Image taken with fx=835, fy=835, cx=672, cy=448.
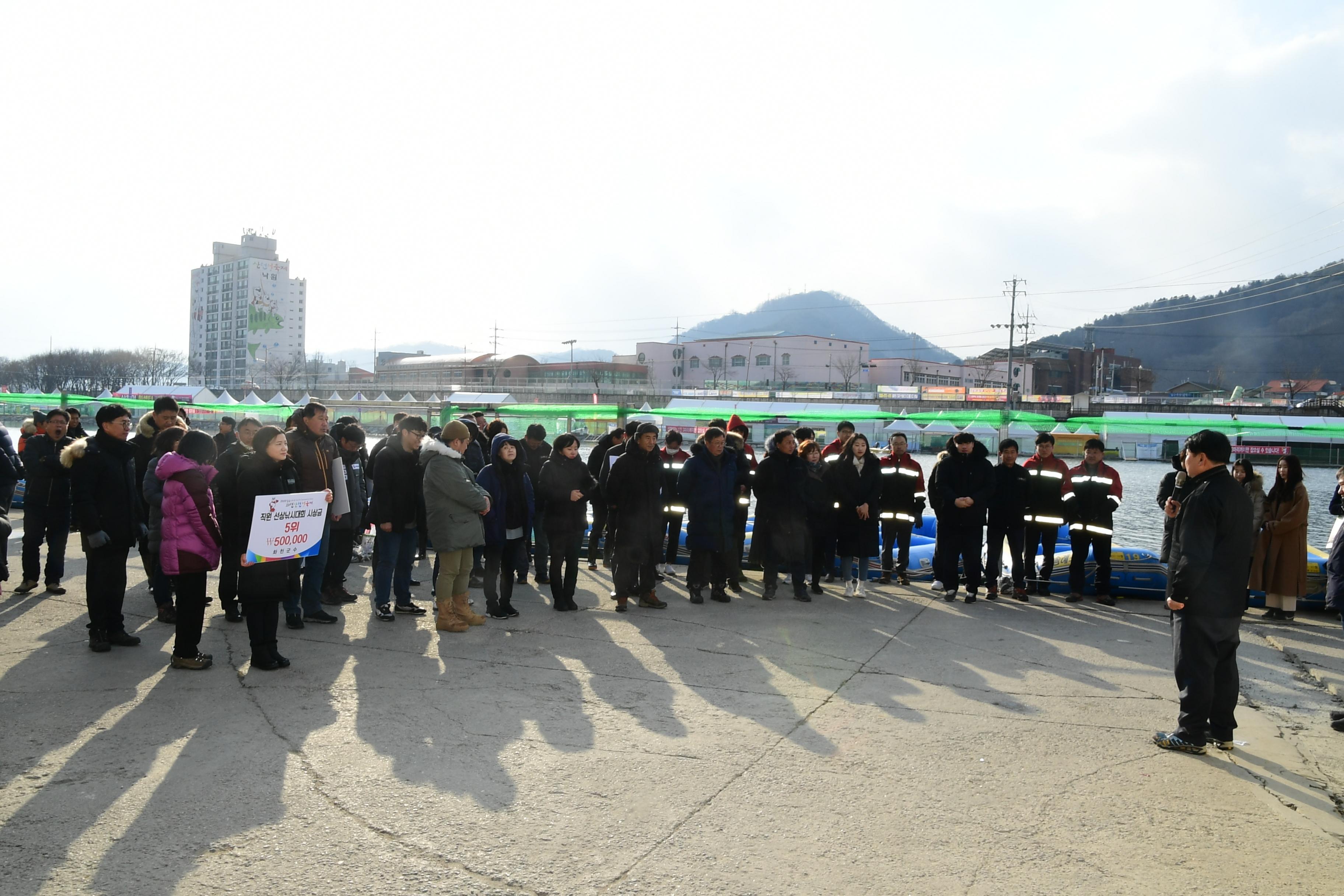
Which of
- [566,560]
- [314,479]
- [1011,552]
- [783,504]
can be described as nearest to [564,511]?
[566,560]

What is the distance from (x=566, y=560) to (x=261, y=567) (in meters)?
3.13

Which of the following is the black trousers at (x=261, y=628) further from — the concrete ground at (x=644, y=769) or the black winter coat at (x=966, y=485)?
the black winter coat at (x=966, y=485)

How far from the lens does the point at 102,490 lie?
6590 millimetres

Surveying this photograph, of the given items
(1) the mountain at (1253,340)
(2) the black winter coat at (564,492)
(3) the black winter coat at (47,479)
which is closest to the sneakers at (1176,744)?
(2) the black winter coat at (564,492)

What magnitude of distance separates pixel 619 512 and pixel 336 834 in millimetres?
5200

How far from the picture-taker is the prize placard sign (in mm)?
5996

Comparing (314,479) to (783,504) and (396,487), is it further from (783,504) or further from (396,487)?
(783,504)

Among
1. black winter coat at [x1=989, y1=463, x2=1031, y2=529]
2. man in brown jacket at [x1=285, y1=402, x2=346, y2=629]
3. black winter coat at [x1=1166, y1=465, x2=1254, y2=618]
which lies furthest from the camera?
black winter coat at [x1=989, y1=463, x2=1031, y2=529]

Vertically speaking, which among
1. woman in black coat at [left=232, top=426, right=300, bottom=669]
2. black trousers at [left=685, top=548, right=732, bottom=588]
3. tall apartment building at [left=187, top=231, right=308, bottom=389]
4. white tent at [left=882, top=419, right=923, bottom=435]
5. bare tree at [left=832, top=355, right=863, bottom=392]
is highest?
tall apartment building at [left=187, top=231, right=308, bottom=389]

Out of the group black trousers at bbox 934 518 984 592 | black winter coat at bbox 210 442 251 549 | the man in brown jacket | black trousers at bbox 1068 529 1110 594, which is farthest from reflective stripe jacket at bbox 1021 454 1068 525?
black winter coat at bbox 210 442 251 549

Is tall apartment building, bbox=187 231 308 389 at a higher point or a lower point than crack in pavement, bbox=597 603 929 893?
higher

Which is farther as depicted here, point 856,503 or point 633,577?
point 856,503

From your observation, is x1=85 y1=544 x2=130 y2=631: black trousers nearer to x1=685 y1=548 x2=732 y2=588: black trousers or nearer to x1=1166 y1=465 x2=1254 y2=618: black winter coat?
x1=685 y1=548 x2=732 y2=588: black trousers

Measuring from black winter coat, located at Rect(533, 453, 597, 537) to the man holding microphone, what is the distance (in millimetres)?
5198
